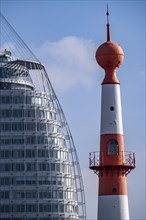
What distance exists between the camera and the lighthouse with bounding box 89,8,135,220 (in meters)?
90.4

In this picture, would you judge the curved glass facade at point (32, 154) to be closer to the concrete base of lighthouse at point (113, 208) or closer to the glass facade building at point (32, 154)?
the glass facade building at point (32, 154)

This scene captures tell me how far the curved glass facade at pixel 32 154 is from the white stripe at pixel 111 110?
75.1m

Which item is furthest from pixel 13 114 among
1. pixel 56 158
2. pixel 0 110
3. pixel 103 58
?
pixel 103 58

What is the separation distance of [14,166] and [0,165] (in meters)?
3.23

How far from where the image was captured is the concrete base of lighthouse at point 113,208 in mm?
89938

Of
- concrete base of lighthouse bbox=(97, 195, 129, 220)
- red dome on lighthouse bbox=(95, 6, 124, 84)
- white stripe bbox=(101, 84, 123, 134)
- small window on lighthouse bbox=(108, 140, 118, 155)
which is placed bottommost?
concrete base of lighthouse bbox=(97, 195, 129, 220)

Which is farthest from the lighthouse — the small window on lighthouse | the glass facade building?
the glass facade building

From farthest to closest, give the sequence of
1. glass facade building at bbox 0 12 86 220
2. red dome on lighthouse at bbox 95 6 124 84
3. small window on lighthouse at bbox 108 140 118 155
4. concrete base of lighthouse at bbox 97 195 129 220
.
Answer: glass facade building at bbox 0 12 86 220 → red dome on lighthouse at bbox 95 6 124 84 → small window on lighthouse at bbox 108 140 118 155 → concrete base of lighthouse at bbox 97 195 129 220

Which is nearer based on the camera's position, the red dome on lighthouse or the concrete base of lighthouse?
the concrete base of lighthouse

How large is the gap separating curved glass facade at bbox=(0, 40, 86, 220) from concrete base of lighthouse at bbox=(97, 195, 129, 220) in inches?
2931

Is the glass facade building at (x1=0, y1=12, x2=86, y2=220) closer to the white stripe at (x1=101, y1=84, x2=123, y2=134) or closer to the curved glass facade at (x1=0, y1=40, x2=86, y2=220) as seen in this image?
the curved glass facade at (x1=0, y1=40, x2=86, y2=220)

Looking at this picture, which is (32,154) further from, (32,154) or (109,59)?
(109,59)

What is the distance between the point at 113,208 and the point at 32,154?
79.5 m

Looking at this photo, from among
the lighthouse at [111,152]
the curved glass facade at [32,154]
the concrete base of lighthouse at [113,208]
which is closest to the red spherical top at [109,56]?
the lighthouse at [111,152]
